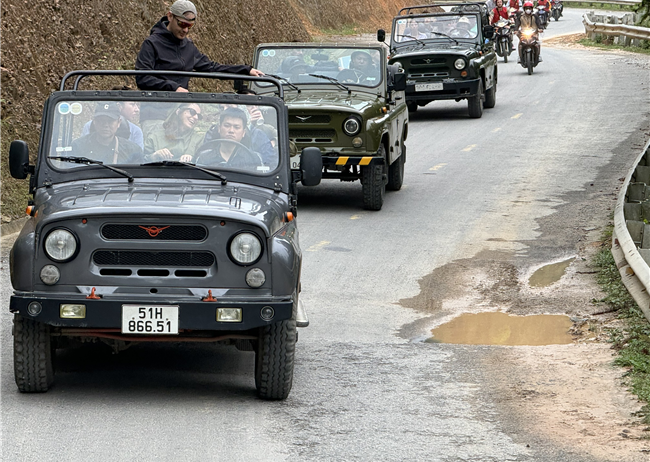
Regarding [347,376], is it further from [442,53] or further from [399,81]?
[442,53]

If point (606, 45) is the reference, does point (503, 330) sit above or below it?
above

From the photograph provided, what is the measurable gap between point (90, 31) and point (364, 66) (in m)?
7.20

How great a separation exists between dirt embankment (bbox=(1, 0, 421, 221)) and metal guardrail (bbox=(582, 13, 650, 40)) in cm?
1299

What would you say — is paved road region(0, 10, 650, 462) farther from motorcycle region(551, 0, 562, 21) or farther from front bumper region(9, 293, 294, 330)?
motorcycle region(551, 0, 562, 21)

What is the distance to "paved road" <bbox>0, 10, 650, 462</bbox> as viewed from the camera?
5.86 metres

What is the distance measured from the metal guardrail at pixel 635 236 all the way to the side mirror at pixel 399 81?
2969mm

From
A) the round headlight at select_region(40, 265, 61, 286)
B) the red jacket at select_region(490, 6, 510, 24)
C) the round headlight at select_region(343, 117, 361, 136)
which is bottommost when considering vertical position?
the red jacket at select_region(490, 6, 510, 24)

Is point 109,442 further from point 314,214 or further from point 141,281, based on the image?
point 314,214

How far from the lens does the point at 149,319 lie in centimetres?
621

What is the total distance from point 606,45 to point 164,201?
36.9 m

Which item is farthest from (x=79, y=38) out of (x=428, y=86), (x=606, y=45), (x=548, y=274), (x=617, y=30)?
(x=606, y=45)

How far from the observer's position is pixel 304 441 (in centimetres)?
595

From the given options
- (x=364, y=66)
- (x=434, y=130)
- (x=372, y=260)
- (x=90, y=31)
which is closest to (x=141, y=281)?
(x=372, y=260)

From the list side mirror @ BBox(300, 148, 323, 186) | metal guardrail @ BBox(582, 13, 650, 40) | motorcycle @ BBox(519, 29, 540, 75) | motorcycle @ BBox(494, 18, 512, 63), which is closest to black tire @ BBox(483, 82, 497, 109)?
motorcycle @ BBox(519, 29, 540, 75)
